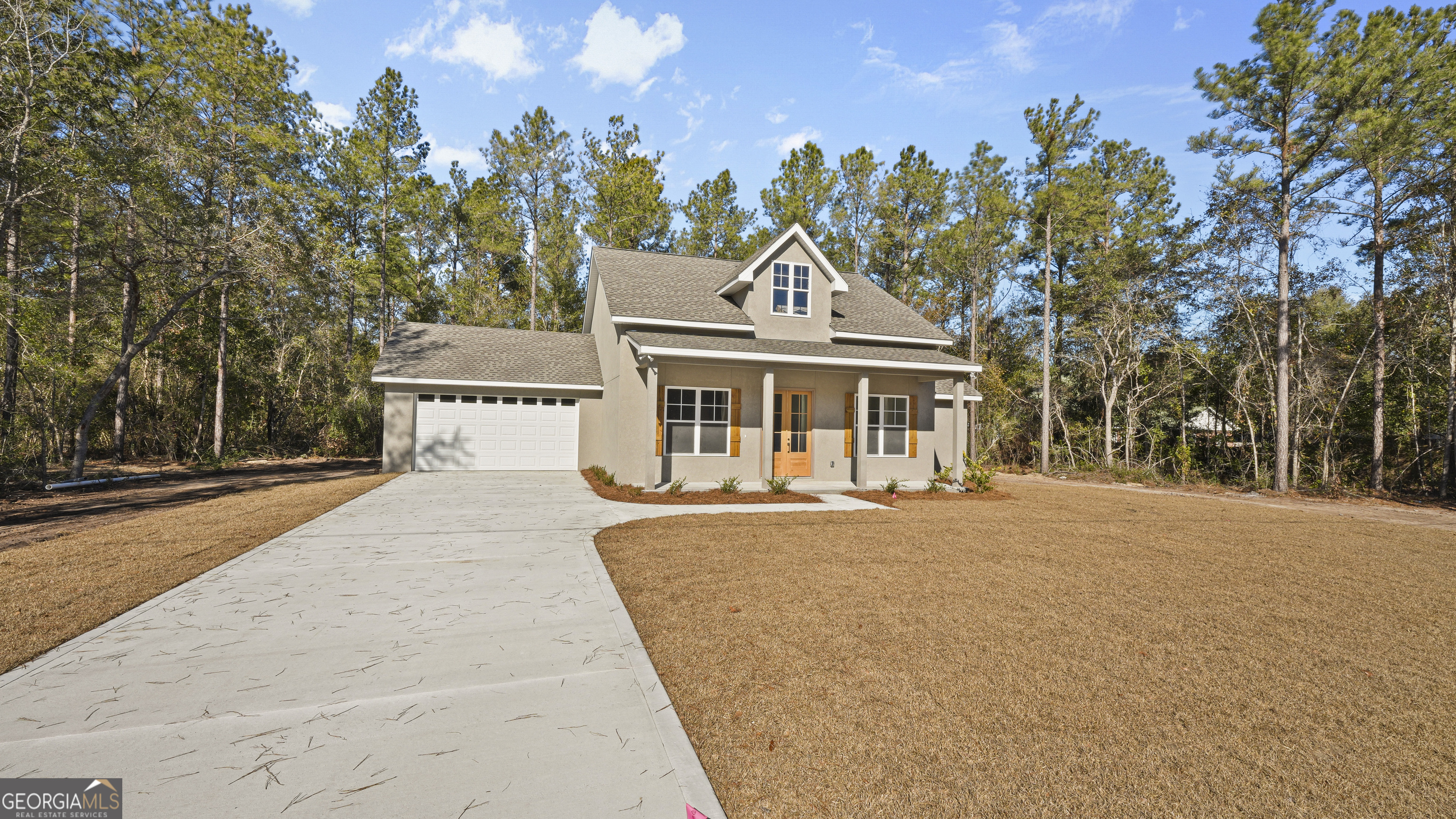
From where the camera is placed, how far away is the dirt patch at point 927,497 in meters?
11.5

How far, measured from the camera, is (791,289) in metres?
13.9

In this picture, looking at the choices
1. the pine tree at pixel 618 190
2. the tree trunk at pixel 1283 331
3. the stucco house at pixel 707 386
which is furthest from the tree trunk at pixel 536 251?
the tree trunk at pixel 1283 331

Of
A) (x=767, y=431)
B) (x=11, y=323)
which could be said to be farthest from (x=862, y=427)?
(x=11, y=323)

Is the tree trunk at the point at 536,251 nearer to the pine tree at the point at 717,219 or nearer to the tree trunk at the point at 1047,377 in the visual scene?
the pine tree at the point at 717,219

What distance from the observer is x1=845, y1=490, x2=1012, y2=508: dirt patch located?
1152 centimetres

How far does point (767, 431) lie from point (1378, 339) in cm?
1612

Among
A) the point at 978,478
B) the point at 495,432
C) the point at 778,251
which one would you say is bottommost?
the point at 978,478

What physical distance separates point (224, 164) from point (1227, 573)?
25.5 metres

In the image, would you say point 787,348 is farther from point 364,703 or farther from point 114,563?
point 114,563

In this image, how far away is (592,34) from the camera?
15.1 m

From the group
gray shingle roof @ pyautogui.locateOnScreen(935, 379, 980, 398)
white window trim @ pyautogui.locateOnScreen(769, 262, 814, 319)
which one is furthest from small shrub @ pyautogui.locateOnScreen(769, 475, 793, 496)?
gray shingle roof @ pyautogui.locateOnScreen(935, 379, 980, 398)

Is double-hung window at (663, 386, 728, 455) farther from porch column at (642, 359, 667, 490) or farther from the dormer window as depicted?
the dormer window

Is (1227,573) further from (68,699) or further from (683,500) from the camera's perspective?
(68,699)

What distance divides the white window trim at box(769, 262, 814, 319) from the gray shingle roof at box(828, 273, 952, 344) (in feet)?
2.38
